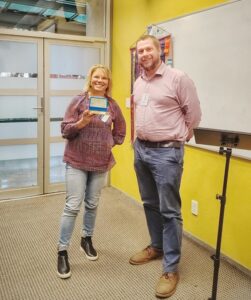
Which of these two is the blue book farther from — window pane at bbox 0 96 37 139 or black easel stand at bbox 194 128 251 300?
window pane at bbox 0 96 37 139

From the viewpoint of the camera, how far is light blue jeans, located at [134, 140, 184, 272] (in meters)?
2.13

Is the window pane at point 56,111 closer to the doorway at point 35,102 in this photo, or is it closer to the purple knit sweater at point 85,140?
the doorway at point 35,102

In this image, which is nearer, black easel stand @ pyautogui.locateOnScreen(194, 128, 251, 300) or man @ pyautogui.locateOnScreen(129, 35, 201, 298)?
black easel stand @ pyautogui.locateOnScreen(194, 128, 251, 300)

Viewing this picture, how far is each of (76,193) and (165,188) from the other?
1.91 ft

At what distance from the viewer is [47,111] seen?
3883mm

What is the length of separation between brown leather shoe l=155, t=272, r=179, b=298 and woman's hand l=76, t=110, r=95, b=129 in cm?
110

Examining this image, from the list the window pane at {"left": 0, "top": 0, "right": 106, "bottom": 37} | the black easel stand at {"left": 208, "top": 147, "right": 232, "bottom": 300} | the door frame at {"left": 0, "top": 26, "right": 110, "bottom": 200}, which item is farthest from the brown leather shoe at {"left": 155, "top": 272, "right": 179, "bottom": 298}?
the window pane at {"left": 0, "top": 0, "right": 106, "bottom": 37}

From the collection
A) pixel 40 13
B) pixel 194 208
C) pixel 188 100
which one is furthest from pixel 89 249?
pixel 40 13

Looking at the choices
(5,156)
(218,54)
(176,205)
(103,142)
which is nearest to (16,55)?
(5,156)

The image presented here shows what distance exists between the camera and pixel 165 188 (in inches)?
84.3

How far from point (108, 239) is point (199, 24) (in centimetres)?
188

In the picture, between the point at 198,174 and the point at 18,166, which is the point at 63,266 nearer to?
the point at 198,174

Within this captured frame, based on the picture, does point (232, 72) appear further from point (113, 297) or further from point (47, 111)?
point (47, 111)

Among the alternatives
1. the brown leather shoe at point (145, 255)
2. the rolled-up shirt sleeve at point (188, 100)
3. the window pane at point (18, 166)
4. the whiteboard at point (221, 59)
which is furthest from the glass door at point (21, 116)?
the rolled-up shirt sleeve at point (188, 100)
